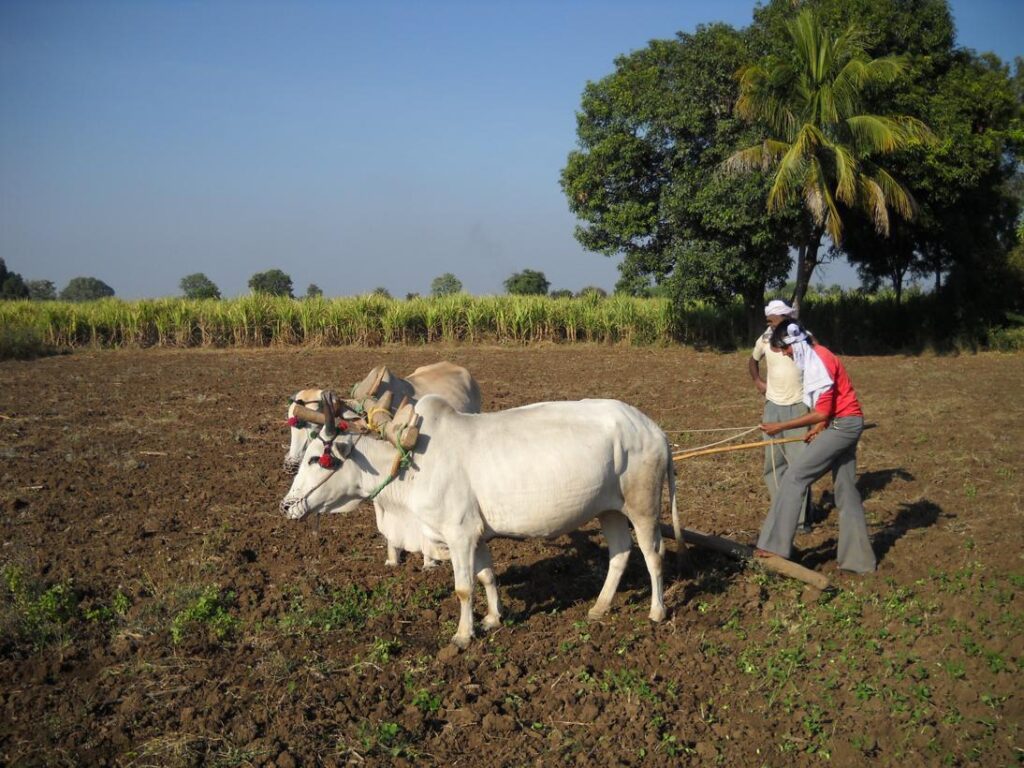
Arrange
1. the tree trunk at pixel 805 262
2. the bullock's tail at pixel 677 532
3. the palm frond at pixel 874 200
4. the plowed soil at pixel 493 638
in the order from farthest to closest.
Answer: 1. the tree trunk at pixel 805 262
2. the palm frond at pixel 874 200
3. the bullock's tail at pixel 677 532
4. the plowed soil at pixel 493 638

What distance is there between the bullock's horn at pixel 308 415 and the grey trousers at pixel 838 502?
3191mm

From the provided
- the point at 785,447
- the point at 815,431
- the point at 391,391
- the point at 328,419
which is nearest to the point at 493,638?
the point at 328,419

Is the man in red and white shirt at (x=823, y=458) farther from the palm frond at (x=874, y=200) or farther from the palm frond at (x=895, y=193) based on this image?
the palm frond at (x=895, y=193)

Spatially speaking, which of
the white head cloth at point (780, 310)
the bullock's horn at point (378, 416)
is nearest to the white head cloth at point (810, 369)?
the white head cloth at point (780, 310)

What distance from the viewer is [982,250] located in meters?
23.7

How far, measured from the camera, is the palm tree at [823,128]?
19312mm

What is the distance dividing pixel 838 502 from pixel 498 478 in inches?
104

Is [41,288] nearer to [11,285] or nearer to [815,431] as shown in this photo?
[11,285]

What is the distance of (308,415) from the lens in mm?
5672

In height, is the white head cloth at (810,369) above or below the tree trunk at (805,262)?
below

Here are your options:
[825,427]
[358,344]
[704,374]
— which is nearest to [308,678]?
[825,427]

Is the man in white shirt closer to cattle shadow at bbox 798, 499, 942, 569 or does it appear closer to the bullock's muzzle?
cattle shadow at bbox 798, 499, 942, 569

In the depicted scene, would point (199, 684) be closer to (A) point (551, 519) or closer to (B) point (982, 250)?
(A) point (551, 519)

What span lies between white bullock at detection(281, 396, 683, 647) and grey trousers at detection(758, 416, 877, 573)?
98 centimetres
